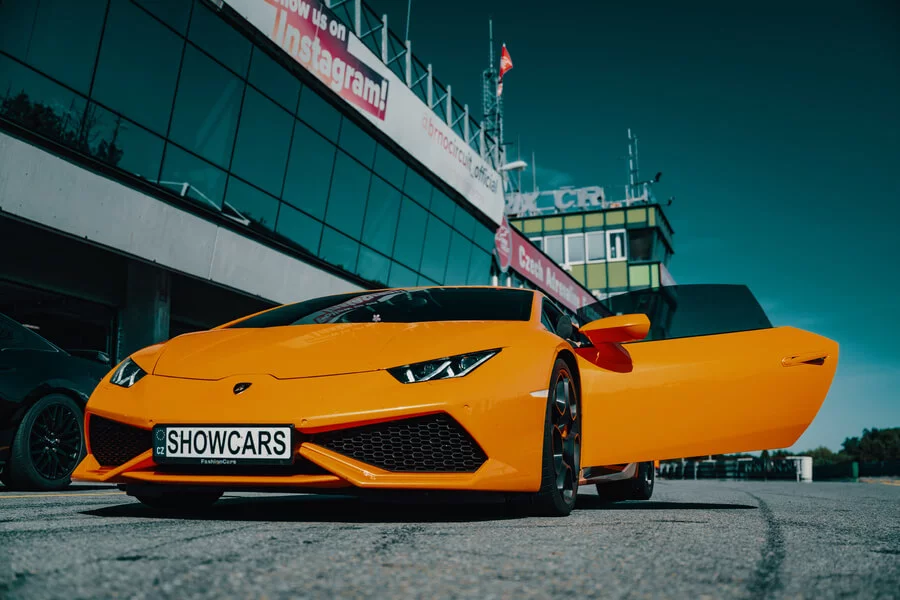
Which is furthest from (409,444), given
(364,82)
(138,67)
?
(364,82)

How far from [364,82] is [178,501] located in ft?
44.6

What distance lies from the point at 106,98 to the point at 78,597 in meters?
10.3

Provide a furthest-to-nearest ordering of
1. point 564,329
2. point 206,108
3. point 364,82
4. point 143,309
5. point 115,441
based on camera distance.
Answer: point 364,82 < point 206,108 < point 143,309 < point 564,329 < point 115,441

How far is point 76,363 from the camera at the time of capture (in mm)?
5809

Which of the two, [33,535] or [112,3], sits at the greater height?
[112,3]

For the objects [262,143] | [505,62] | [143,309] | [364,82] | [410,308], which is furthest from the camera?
[505,62]

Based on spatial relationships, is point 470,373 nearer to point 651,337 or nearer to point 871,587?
point 871,587

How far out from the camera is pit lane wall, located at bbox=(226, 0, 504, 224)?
45.0ft

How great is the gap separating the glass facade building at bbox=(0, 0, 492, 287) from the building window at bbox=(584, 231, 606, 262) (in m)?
31.5

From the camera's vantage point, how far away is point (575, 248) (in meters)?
50.4

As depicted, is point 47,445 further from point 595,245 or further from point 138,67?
point 595,245

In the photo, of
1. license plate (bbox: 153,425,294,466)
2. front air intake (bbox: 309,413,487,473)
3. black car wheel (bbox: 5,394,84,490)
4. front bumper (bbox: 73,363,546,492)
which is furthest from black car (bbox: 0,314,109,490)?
front air intake (bbox: 309,413,487,473)

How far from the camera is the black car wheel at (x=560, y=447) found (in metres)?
3.54

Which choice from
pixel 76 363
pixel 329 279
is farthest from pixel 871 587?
pixel 329 279
